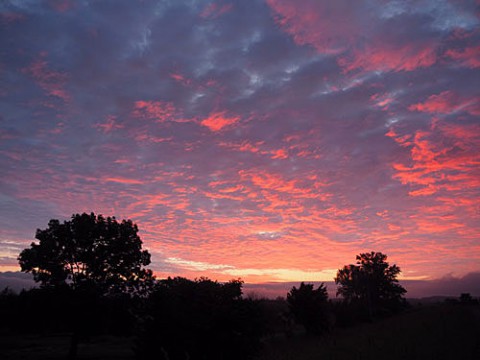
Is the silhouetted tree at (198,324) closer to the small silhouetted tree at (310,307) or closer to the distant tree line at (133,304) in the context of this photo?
the distant tree line at (133,304)

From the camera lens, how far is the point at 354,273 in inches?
3563

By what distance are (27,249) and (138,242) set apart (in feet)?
33.6

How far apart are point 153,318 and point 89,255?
840 inches

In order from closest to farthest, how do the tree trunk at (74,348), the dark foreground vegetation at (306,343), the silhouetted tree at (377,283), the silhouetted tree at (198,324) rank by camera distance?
the silhouetted tree at (198,324) → the dark foreground vegetation at (306,343) → the tree trunk at (74,348) → the silhouetted tree at (377,283)

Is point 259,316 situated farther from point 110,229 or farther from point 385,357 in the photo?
point 110,229

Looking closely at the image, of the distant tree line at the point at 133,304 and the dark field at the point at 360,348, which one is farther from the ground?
the distant tree line at the point at 133,304

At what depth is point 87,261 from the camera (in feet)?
111

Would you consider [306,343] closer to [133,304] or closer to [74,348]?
[133,304]

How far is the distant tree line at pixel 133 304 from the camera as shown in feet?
49.8

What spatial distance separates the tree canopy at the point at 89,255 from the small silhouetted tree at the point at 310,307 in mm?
18045

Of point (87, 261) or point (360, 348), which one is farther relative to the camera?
point (87, 261)

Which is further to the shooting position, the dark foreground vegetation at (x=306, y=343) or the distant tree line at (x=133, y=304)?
the dark foreground vegetation at (x=306, y=343)

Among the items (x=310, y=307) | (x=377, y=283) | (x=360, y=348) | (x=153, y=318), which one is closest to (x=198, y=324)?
(x=153, y=318)

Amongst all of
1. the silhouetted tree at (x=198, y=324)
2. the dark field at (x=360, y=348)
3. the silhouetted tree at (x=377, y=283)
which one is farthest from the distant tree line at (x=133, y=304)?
the silhouetted tree at (x=377, y=283)
